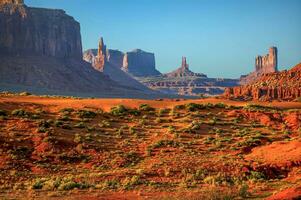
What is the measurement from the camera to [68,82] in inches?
6358

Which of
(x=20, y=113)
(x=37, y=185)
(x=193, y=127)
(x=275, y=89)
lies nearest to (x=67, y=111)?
(x=20, y=113)

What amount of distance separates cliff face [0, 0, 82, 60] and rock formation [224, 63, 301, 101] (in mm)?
98600

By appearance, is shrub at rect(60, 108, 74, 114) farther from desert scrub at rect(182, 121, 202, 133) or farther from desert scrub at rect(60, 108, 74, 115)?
desert scrub at rect(182, 121, 202, 133)

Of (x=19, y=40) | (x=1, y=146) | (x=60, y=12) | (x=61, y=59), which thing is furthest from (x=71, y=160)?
(x=60, y=12)

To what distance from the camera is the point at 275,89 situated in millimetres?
82625

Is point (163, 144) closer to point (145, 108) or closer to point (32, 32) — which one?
point (145, 108)

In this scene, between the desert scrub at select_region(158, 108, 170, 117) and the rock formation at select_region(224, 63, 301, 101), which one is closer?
the desert scrub at select_region(158, 108, 170, 117)

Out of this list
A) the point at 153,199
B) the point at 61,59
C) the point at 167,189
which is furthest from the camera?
the point at 61,59

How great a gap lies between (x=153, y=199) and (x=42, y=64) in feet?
505

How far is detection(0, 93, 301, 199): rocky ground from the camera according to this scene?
19.1 m

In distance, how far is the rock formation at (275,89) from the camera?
3167 inches

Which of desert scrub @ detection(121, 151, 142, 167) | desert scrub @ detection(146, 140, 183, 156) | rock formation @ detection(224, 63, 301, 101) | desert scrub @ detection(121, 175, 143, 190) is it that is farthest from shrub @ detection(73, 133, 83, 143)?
rock formation @ detection(224, 63, 301, 101)

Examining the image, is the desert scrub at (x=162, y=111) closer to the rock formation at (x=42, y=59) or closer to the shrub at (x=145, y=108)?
the shrub at (x=145, y=108)

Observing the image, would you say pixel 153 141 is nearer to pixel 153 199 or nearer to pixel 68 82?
pixel 153 199
